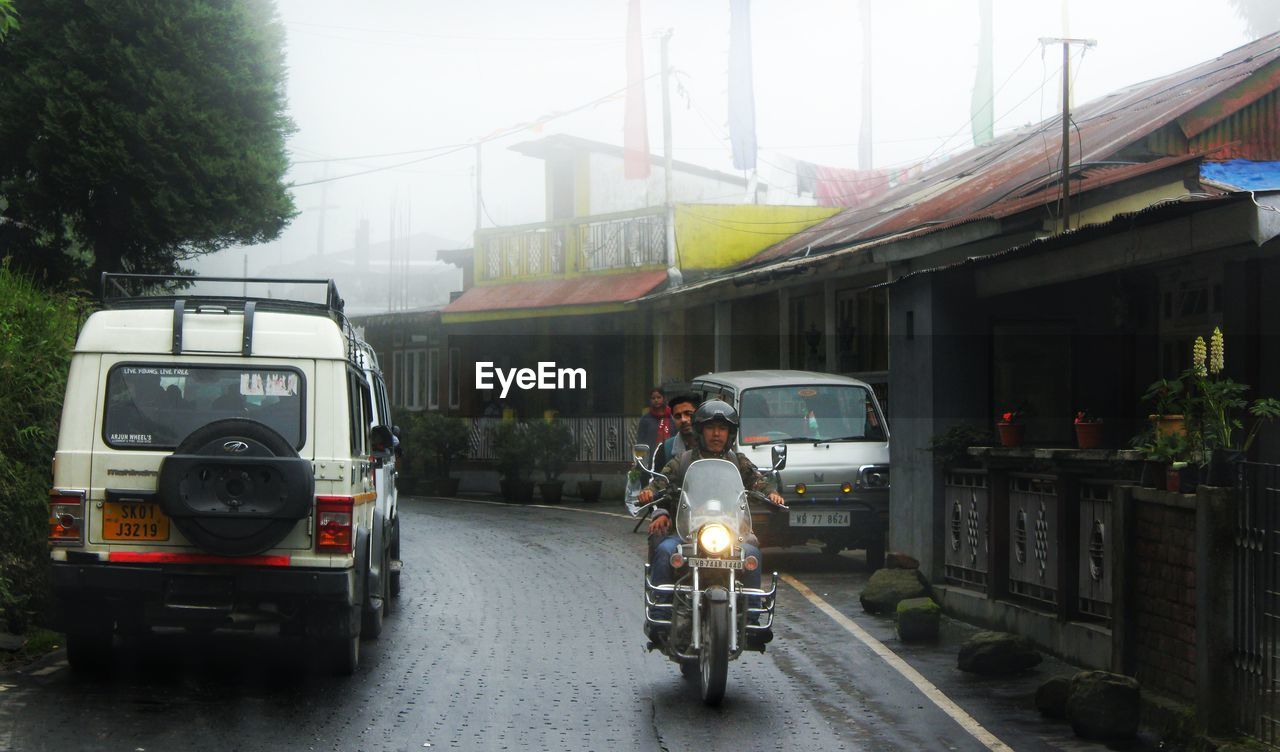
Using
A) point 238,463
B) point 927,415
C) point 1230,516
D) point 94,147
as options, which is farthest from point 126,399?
point 94,147

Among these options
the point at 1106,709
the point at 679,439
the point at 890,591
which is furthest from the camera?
the point at 890,591

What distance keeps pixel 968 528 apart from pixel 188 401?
6.36m

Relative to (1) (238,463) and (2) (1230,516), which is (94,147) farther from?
(2) (1230,516)

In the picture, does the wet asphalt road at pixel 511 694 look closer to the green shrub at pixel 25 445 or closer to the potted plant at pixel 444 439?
the green shrub at pixel 25 445

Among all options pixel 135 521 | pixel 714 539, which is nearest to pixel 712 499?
pixel 714 539

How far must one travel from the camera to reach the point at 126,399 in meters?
8.67

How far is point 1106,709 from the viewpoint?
7.33m

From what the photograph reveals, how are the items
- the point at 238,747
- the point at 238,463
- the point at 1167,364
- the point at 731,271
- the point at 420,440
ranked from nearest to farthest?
1. the point at 238,747
2. the point at 238,463
3. the point at 1167,364
4. the point at 731,271
5. the point at 420,440

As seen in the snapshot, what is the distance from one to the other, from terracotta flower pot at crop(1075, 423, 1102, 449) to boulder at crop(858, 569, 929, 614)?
6.58 feet

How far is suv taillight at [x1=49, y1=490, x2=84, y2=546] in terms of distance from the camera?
8.32 meters

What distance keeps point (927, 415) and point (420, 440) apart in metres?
19.0

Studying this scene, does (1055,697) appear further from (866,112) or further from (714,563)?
(866,112)

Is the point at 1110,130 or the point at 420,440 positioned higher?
the point at 1110,130

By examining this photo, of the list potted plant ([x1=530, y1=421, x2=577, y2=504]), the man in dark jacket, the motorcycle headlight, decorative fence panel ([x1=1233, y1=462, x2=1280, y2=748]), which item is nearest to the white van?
the man in dark jacket
